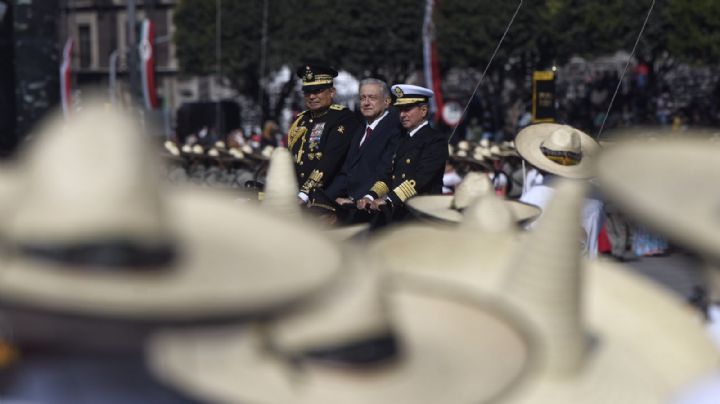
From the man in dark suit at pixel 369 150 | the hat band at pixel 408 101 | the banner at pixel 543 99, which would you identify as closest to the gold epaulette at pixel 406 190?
the man in dark suit at pixel 369 150

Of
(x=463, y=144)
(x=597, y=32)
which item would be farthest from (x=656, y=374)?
(x=597, y=32)

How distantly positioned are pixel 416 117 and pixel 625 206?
5514mm

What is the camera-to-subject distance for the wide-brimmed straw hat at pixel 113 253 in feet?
6.23

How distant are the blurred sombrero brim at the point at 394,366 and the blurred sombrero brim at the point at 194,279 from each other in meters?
0.11

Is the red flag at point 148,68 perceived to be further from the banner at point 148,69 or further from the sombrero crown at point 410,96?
the sombrero crown at point 410,96

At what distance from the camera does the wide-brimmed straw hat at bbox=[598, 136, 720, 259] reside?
7.57ft

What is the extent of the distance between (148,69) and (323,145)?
18.3 m

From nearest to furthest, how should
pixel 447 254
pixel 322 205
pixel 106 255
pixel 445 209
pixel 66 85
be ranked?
pixel 106 255
pixel 447 254
pixel 445 209
pixel 322 205
pixel 66 85

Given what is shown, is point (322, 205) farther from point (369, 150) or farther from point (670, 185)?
point (670, 185)

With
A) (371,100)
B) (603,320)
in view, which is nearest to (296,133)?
(371,100)

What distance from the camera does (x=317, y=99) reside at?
26.7 ft

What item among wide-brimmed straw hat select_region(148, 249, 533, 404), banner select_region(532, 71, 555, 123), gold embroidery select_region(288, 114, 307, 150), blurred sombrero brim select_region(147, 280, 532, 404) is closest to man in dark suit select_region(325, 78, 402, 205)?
gold embroidery select_region(288, 114, 307, 150)

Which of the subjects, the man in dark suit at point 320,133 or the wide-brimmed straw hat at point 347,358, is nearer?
the wide-brimmed straw hat at point 347,358

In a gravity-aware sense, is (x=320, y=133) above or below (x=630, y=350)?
below
